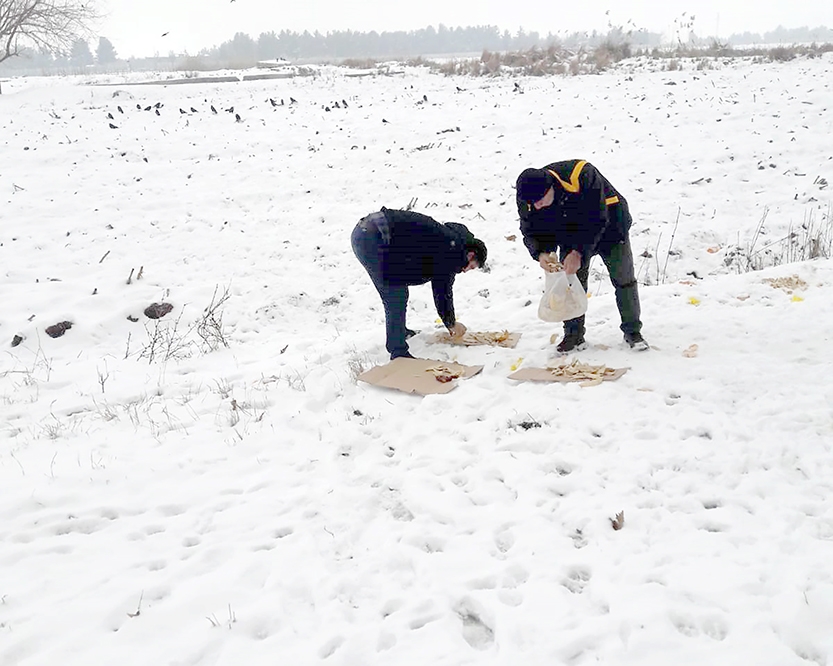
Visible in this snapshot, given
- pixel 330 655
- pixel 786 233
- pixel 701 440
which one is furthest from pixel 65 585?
pixel 786 233

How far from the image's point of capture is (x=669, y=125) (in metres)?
13.1

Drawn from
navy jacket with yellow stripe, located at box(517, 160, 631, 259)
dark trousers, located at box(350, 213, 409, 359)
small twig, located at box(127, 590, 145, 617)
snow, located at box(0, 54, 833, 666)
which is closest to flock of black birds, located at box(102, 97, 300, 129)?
snow, located at box(0, 54, 833, 666)

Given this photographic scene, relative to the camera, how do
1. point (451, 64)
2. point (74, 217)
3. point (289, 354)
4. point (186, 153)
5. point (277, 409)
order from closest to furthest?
point (277, 409), point (289, 354), point (74, 217), point (186, 153), point (451, 64)

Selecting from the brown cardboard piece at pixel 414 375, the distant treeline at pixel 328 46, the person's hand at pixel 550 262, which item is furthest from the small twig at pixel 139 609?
the distant treeline at pixel 328 46

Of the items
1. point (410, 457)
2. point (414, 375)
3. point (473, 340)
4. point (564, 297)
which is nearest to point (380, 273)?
point (414, 375)

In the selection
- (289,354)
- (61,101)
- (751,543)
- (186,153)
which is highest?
(61,101)

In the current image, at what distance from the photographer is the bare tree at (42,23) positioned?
25027mm

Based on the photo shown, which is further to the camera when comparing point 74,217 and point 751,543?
point 74,217

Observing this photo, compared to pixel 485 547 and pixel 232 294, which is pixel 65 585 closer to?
pixel 485 547

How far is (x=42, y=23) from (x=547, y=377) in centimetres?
3104

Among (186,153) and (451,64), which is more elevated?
(451,64)

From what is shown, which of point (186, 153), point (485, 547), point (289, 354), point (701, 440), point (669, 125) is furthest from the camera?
point (186, 153)

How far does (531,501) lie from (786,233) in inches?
294

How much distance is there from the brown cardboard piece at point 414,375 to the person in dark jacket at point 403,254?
26 cm
